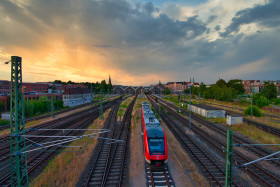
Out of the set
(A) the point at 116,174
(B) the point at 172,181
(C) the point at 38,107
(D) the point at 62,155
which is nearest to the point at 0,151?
(D) the point at 62,155

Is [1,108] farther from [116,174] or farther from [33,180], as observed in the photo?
[116,174]

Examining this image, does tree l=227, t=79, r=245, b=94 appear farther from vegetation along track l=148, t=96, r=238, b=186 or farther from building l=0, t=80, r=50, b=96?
building l=0, t=80, r=50, b=96

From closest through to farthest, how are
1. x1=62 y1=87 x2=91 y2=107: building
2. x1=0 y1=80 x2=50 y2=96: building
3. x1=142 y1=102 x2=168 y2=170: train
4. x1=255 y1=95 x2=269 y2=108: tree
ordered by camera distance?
x1=142 y1=102 x2=168 y2=170: train, x1=255 y1=95 x2=269 y2=108: tree, x1=62 y1=87 x2=91 y2=107: building, x1=0 y1=80 x2=50 y2=96: building

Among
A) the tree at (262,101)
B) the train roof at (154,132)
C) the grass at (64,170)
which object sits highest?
the tree at (262,101)

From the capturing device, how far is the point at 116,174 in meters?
13.8

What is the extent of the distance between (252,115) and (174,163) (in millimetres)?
32840

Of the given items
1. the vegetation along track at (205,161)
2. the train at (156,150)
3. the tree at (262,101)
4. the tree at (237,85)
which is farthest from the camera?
the tree at (237,85)

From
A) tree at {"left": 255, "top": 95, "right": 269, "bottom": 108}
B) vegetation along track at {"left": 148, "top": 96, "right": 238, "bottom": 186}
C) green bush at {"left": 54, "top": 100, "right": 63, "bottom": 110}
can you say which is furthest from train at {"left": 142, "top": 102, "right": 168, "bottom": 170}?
green bush at {"left": 54, "top": 100, "right": 63, "bottom": 110}

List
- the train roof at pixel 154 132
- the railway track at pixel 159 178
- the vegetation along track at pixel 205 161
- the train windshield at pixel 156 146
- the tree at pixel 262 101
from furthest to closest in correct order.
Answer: the tree at pixel 262 101 < the train roof at pixel 154 132 < the train windshield at pixel 156 146 < the vegetation along track at pixel 205 161 < the railway track at pixel 159 178

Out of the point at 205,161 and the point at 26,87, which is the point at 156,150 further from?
the point at 26,87

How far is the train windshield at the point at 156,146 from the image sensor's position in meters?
13.7

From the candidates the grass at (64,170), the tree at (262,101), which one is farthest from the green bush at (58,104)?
the tree at (262,101)

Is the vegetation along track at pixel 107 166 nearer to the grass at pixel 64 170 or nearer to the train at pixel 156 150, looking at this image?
the grass at pixel 64 170

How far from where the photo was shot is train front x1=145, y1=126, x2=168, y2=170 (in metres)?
13.5
